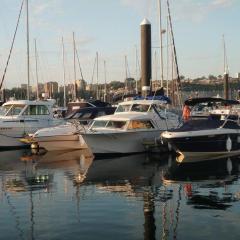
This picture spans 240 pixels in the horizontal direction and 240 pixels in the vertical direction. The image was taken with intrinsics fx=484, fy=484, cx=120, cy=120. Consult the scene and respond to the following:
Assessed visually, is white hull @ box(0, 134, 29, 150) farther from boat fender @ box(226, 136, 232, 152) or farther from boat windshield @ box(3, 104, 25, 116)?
boat fender @ box(226, 136, 232, 152)

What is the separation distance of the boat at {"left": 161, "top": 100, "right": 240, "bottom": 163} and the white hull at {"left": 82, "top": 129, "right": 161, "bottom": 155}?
2272 mm

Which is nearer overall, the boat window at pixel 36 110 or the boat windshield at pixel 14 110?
the boat windshield at pixel 14 110

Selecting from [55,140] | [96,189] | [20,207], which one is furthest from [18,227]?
[55,140]

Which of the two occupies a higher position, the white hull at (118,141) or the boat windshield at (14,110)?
the boat windshield at (14,110)

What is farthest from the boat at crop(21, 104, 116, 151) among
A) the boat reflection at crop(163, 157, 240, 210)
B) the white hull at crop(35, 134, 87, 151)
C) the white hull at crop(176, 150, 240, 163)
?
the boat reflection at crop(163, 157, 240, 210)

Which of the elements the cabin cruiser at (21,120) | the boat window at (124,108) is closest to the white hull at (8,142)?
the cabin cruiser at (21,120)

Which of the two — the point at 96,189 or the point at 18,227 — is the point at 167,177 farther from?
the point at 18,227

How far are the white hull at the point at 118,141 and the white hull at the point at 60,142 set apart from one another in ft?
6.05

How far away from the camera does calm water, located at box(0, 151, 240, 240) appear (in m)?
9.97

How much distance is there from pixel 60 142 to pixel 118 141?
3409 millimetres

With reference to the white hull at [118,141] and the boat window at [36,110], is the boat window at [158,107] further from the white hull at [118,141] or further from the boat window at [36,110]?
the boat window at [36,110]

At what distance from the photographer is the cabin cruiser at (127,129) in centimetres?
2234

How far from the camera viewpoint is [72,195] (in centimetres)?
1359

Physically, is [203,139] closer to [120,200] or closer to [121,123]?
[121,123]
